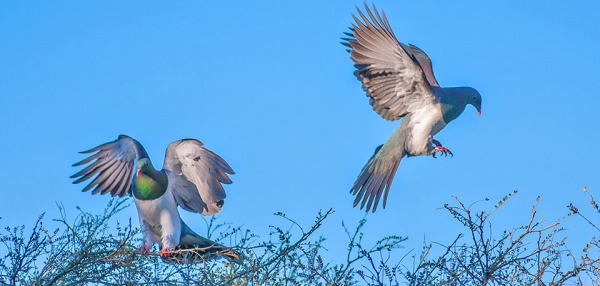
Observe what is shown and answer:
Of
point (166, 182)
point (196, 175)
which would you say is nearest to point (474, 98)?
point (196, 175)

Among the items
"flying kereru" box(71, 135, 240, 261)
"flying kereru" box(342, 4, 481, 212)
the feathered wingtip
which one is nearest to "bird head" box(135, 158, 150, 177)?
"flying kereru" box(71, 135, 240, 261)

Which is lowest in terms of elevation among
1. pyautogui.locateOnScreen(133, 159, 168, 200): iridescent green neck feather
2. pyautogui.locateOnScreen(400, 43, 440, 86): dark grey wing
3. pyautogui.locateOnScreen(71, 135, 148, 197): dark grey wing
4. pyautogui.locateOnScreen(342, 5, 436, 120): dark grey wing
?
pyautogui.locateOnScreen(133, 159, 168, 200): iridescent green neck feather

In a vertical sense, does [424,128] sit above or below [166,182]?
above

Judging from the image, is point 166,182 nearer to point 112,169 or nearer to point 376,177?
point 112,169

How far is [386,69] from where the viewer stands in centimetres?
726

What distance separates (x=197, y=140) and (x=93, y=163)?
1049mm

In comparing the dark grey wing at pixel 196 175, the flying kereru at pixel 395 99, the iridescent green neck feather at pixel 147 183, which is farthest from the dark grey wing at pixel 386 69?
the iridescent green neck feather at pixel 147 183

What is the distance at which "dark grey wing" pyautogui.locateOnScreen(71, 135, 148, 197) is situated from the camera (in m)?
7.55

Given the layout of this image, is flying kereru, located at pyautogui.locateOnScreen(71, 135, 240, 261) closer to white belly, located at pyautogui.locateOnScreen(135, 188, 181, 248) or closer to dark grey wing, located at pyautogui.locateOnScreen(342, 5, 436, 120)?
white belly, located at pyautogui.locateOnScreen(135, 188, 181, 248)

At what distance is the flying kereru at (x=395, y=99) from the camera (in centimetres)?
712

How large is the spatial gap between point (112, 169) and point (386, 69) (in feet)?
7.72

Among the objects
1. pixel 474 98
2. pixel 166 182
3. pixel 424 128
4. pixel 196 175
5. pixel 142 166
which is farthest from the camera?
pixel 474 98

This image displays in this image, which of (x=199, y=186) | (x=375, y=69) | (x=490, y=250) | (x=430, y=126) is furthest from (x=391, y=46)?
(x=490, y=250)

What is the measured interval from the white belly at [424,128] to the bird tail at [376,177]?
5.2 inches
